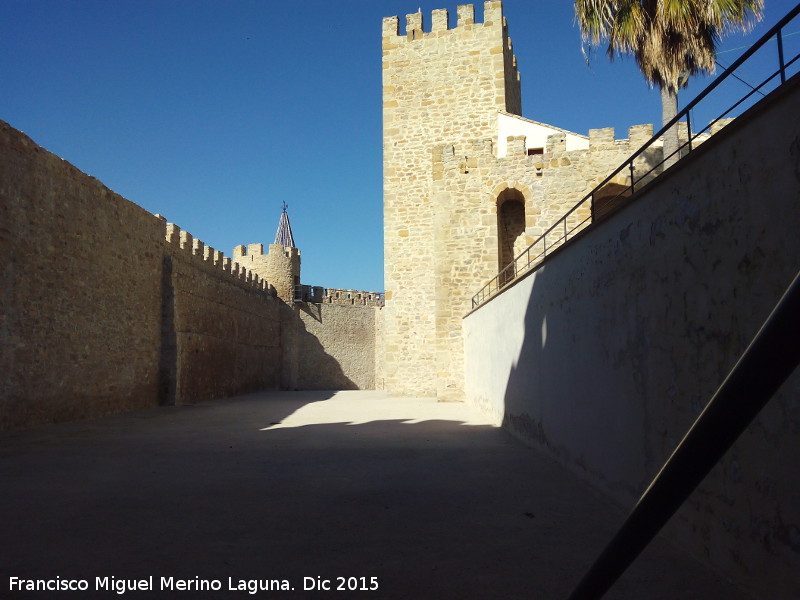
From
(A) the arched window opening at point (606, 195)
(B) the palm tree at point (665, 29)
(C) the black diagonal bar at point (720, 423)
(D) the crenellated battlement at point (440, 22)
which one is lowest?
(C) the black diagonal bar at point (720, 423)

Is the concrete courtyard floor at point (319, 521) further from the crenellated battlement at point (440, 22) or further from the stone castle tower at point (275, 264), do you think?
the stone castle tower at point (275, 264)

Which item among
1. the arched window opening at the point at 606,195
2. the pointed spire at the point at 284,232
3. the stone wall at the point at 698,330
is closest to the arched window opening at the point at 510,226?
the arched window opening at the point at 606,195

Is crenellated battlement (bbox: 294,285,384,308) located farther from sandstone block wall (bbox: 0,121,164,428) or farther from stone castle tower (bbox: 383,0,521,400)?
sandstone block wall (bbox: 0,121,164,428)

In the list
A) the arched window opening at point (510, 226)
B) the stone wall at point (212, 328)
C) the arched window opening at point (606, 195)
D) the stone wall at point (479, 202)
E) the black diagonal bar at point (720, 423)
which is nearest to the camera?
the black diagonal bar at point (720, 423)

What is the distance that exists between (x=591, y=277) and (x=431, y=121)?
16.7 meters

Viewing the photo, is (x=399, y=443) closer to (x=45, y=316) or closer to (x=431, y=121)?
(x=45, y=316)

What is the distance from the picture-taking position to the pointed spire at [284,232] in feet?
202

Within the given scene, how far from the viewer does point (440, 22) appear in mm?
21812

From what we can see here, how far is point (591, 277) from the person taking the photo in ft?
19.4

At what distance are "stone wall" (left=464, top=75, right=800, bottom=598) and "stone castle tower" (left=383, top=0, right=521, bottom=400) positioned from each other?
1454cm

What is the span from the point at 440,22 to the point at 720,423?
76.6ft

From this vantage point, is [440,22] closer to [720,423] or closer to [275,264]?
[275,264]

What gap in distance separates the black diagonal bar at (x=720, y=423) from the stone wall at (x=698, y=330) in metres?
2.34

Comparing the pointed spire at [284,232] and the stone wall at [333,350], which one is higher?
the pointed spire at [284,232]
